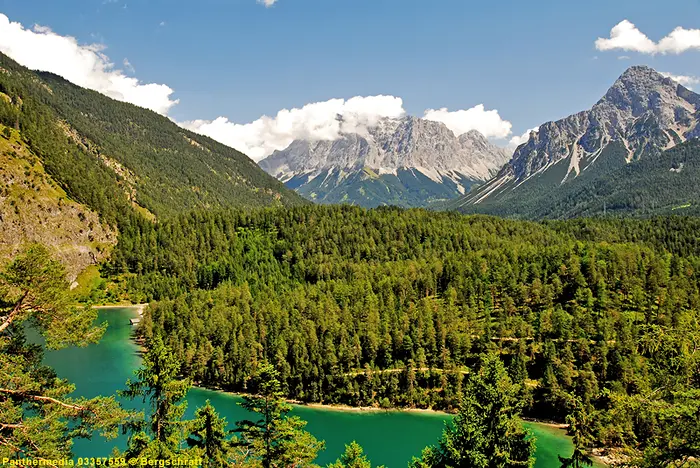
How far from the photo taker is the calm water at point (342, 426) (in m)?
69.4

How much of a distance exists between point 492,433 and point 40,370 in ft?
88.9

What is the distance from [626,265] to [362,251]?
87.7 m

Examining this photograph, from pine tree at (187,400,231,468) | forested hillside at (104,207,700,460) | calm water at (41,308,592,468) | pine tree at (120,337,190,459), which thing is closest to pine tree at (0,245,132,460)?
pine tree at (120,337,190,459)

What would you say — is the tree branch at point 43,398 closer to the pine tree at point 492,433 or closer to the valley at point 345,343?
the valley at point 345,343

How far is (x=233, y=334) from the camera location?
344 feet

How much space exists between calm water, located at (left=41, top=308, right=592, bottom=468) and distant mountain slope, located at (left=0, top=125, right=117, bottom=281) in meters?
73.0

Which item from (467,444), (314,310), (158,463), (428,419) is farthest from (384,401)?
(158,463)

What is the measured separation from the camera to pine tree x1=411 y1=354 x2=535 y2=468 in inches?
1220

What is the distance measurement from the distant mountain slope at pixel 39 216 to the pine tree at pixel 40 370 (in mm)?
161278

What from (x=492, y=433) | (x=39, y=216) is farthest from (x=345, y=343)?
(x=39, y=216)

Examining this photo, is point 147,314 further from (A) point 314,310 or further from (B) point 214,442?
(B) point 214,442

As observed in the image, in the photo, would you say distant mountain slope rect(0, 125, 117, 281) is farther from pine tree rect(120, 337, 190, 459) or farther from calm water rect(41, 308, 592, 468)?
pine tree rect(120, 337, 190, 459)

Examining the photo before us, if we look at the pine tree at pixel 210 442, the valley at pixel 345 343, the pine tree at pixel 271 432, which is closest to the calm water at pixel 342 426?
the valley at pixel 345 343

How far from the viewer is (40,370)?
2212cm
